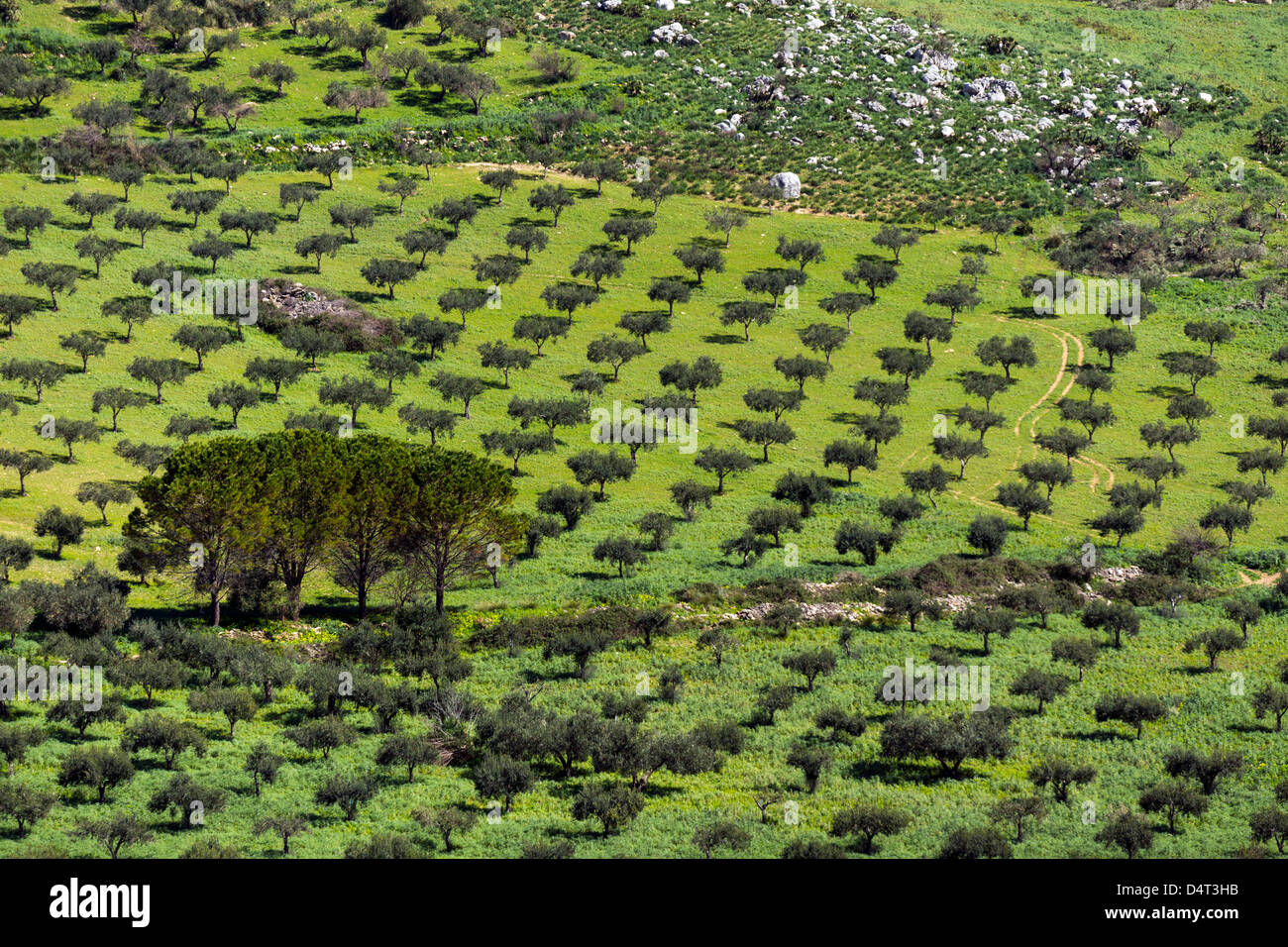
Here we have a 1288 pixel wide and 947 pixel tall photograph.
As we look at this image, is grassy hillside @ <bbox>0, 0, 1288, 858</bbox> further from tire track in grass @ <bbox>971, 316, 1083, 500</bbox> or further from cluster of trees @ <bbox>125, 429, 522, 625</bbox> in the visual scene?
cluster of trees @ <bbox>125, 429, 522, 625</bbox>

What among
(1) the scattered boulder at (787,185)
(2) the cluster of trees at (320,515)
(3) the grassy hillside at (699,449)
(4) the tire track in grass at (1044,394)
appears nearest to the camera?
(3) the grassy hillside at (699,449)

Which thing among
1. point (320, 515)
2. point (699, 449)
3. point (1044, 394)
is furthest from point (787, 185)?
point (320, 515)

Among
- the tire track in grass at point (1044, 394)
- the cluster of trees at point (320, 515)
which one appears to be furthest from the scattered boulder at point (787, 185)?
the cluster of trees at point (320, 515)

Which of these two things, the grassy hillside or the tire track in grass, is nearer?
Answer: the grassy hillside

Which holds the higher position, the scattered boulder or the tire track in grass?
the scattered boulder

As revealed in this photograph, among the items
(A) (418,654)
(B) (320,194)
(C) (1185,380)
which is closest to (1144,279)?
(C) (1185,380)

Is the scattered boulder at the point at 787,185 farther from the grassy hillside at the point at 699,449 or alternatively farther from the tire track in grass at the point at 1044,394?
the tire track in grass at the point at 1044,394

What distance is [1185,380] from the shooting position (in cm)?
14150

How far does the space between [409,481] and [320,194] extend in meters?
84.3

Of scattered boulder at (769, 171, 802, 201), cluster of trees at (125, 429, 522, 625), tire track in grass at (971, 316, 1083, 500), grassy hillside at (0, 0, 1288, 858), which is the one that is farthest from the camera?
scattered boulder at (769, 171, 802, 201)

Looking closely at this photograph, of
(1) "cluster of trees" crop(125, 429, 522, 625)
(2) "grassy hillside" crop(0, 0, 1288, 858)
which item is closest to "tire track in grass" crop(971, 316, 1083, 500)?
(2) "grassy hillside" crop(0, 0, 1288, 858)
